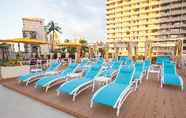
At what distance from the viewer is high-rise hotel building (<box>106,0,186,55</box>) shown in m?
41.5

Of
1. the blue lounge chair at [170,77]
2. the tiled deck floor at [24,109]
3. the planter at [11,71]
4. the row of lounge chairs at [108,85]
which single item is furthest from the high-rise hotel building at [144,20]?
the tiled deck floor at [24,109]

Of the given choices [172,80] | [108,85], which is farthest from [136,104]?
[172,80]

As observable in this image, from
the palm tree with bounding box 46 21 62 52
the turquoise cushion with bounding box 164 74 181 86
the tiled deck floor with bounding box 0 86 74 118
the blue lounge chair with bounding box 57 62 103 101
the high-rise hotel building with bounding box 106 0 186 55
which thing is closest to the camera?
the tiled deck floor with bounding box 0 86 74 118

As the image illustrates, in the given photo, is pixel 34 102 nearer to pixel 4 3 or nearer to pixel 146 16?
pixel 4 3

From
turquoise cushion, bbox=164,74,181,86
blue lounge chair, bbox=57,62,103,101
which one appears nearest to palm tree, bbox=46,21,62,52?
blue lounge chair, bbox=57,62,103,101

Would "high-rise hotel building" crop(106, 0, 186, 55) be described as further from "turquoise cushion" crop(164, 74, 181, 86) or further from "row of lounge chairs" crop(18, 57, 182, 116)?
"row of lounge chairs" crop(18, 57, 182, 116)

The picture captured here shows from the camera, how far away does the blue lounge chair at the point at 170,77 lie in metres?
5.25

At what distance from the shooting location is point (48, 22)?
2964cm

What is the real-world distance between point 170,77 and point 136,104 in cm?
233

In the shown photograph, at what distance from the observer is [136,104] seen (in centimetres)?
405

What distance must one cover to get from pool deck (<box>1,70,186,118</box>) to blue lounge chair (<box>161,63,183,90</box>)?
0.21m

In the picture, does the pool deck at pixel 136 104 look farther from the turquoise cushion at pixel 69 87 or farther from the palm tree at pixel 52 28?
the palm tree at pixel 52 28

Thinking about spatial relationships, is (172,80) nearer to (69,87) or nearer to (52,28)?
(69,87)

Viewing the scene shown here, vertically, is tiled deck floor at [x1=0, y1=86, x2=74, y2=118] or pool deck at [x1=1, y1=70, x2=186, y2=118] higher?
pool deck at [x1=1, y1=70, x2=186, y2=118]
